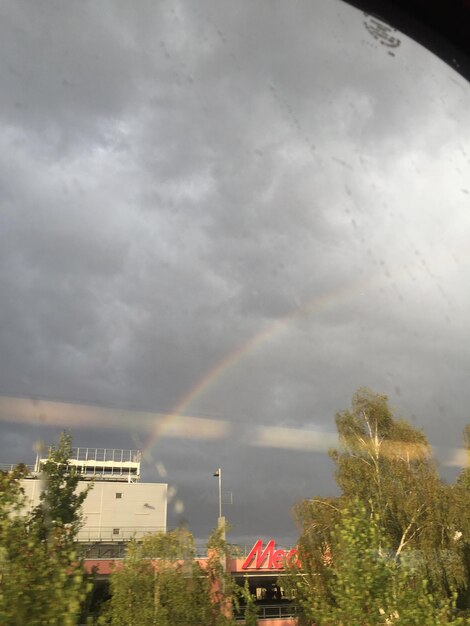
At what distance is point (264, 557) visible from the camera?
1419 inches

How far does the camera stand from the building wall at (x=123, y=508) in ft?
195

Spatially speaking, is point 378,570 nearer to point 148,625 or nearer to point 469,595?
point 148,625

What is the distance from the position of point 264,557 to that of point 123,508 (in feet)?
96.5

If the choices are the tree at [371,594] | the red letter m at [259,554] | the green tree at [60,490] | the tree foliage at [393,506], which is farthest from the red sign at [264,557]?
the tree at [371,594]

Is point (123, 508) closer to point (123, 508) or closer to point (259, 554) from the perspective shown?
point (123, 508)

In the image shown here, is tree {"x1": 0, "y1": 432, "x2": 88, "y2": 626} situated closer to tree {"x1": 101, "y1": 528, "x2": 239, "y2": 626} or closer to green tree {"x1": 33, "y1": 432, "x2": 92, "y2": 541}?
tree {"x1": 101, "y1": 528, "x2": 239, "y2": 626}

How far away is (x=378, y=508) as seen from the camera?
24.9 metres

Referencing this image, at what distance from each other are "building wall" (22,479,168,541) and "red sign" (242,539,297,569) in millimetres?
24938

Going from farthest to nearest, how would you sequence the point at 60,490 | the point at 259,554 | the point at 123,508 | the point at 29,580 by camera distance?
A: 1. the point at 123,508
2. the point at 259,554
3. the point at 60,490
4. the point at 29,580

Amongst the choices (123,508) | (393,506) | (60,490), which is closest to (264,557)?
(393,506)

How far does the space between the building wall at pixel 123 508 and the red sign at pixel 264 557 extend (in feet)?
81.8

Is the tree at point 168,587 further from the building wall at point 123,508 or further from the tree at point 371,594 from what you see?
the building wall at point 123,508

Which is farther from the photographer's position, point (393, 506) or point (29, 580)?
point (393, 506)

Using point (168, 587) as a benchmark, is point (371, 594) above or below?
below
